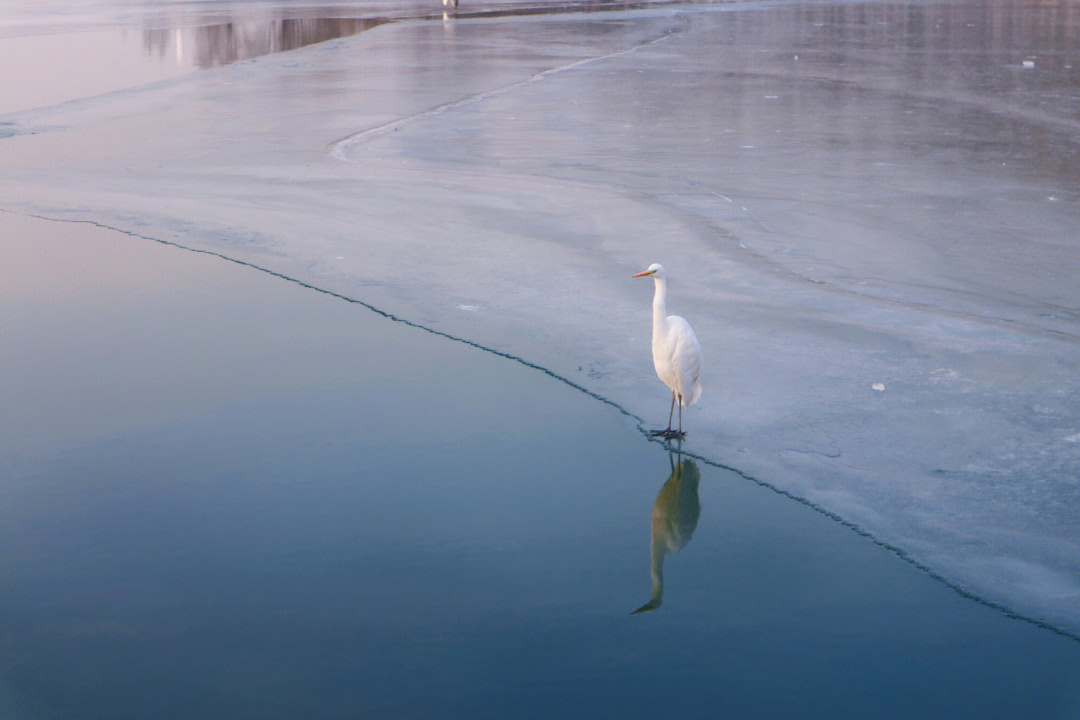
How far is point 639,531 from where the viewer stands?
5676 millimetres

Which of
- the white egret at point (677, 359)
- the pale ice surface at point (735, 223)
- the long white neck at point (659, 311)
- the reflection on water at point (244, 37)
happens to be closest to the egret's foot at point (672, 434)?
the white egret at point (677, 359)

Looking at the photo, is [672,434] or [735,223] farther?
[735,223]

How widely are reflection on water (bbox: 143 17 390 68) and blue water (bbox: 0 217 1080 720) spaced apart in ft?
61.9

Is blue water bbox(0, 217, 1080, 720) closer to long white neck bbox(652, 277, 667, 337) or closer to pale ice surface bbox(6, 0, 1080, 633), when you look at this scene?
pale ice surface bbox(6, 0, 1080, 633)

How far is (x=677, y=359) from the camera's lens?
248 inches

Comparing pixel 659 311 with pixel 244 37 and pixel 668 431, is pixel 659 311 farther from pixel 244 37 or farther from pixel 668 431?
pixel 244 37

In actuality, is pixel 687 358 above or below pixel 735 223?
below

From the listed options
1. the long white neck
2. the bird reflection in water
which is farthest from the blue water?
the long white neck

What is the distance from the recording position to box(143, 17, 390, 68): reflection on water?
26200 millimetres

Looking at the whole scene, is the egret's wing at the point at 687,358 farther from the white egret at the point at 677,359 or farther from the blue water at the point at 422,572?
the blue water at the point at 422,572

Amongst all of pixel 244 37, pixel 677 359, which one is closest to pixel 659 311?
pixel 677 359

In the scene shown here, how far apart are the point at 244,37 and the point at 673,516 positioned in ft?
90.2

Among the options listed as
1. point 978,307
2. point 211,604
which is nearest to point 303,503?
point 211,604

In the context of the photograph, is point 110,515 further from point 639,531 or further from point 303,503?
point 639,531
